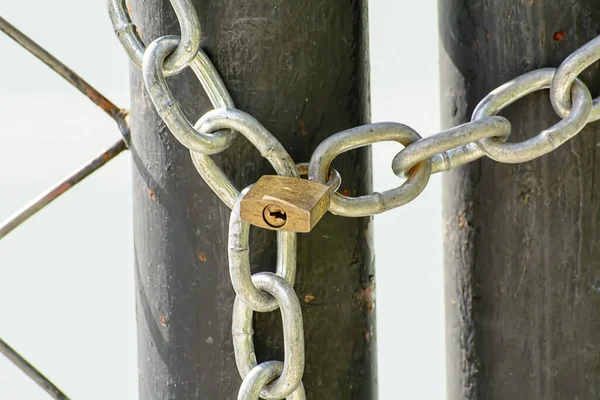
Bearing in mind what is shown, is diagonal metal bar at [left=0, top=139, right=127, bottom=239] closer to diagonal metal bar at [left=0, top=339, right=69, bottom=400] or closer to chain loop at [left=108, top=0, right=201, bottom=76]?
diagonal metal bar at [left=0, top=339, right=69, bottom=400]

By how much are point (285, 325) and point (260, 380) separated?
0.15ft

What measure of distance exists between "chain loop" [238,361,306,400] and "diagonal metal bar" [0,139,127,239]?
0.31m

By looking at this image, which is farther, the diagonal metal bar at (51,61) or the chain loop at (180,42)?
the diagonal metal bar at (51,61)

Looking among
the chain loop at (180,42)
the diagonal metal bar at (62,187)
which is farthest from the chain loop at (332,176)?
the diagonal metal bar at (62,187)

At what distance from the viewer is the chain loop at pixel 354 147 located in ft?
1.96

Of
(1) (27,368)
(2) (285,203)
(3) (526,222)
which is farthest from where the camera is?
(1) (27,368)

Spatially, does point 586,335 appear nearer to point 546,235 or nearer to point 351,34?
point 546,235

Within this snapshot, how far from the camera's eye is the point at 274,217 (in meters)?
0.58

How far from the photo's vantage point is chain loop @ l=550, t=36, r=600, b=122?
0.62 meters

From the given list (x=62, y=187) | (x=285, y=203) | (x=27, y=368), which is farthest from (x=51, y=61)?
Answer: (x=285, y=203)

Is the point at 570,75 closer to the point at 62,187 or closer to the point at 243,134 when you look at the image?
the point at 243,134

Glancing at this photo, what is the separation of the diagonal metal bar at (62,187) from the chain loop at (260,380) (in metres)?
0.31

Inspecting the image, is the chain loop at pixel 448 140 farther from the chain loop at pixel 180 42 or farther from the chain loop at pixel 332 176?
the chain loop at pixel 180 42

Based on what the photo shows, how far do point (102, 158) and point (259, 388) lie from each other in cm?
33
